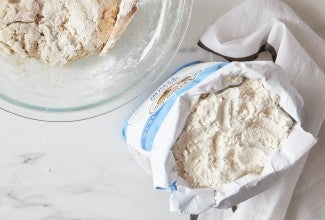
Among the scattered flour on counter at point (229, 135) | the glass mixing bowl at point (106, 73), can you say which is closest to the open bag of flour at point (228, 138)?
the scattered flour on counter at point (229, 135)

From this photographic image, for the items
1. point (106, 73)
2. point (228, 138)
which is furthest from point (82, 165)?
point (228, 138)

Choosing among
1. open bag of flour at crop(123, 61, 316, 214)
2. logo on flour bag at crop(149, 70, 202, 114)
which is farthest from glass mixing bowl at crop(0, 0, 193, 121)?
open bag of flour at crop(123, 61, 316, 214)

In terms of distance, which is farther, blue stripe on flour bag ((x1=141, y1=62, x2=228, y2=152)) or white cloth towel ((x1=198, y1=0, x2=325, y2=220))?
white cloth towel ((x1=198, y1=0, x2=325, y2=220))

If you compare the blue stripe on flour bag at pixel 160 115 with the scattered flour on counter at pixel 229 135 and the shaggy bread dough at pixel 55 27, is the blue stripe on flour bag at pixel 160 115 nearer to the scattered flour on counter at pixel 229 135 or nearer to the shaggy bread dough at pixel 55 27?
the scattered flour on counter at pixel 229 135

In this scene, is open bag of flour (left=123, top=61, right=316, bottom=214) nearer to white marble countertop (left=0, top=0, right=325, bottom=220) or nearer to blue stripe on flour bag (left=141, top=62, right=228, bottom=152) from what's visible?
blue stripe on flour bag (left=141, top=62, right=228, bottom=152)

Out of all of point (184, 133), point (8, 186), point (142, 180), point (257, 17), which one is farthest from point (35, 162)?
point (257, 17)

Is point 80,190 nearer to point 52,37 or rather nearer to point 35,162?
point 35,162
